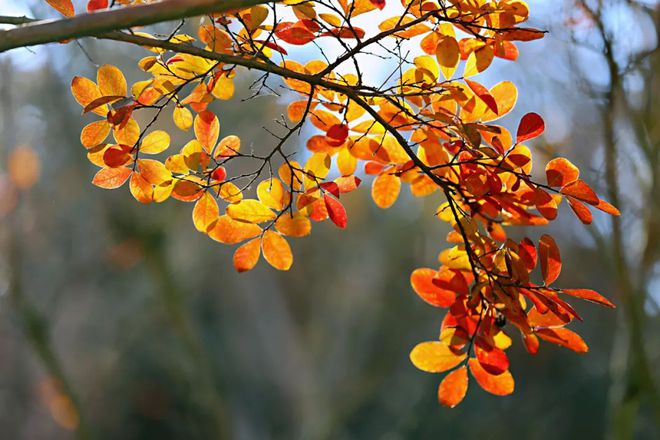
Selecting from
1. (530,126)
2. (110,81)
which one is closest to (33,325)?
(110,81)

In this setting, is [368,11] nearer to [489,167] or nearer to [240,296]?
[489,167]

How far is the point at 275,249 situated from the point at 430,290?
0.21m

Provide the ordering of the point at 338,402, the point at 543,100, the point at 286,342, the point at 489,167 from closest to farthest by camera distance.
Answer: the point at 489,167, the point at 543,100, the point at 338,402, the point at 286,342

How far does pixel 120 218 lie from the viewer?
3457 mm

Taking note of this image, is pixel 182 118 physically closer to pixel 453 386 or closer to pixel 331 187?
pixel 331 187

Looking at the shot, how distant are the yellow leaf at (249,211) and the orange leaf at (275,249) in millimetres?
39

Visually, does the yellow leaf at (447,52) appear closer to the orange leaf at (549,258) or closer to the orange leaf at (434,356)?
the orange leaf at (549,258)

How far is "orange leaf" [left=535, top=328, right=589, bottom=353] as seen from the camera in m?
0.80

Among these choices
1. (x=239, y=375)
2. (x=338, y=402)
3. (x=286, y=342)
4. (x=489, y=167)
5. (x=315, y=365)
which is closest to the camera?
(x=489, y=167)

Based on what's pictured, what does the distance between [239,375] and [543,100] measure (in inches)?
195

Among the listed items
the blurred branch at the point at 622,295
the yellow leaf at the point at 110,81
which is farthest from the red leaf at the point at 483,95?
the blurred branch at the point at 622,295

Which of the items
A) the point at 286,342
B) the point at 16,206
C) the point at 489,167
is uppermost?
the point at 16,206

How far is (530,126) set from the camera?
31.5 inches

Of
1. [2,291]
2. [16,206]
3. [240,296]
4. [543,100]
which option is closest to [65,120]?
[16,206]
